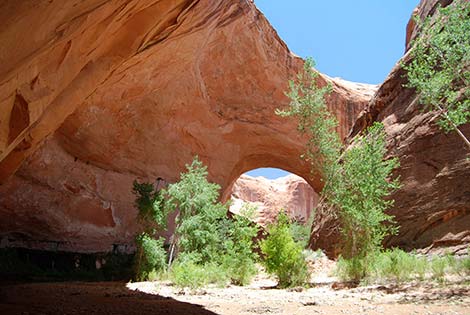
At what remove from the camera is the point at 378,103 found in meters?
15.8

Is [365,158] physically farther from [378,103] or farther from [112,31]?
[112,31]

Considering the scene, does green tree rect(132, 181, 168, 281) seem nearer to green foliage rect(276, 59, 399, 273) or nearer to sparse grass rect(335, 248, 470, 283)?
green foliage rect(276, 59, 399, 273)

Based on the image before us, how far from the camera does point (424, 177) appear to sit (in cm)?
1240

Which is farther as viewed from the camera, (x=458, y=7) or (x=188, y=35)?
(x=188, y=35)

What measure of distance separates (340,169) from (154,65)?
919 cm

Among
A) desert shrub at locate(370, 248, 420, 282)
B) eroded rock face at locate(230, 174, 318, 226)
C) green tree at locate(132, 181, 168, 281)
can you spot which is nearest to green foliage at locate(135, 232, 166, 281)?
green tree at locate(132, 181, 168, 281)

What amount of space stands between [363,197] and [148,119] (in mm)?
12609

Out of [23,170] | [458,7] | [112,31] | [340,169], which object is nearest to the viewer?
[112,31]

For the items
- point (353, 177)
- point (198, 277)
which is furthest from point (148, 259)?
point (353, 177)

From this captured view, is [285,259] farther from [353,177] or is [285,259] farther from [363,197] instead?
[353,177]

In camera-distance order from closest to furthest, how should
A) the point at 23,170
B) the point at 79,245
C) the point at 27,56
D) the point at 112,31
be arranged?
the point at 27,56, the point at 112,31, the point at 23,170, the point at 79,245

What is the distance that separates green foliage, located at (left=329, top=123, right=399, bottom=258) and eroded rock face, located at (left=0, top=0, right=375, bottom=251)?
6.49m

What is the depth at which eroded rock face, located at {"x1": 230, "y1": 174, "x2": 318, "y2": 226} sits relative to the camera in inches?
1590

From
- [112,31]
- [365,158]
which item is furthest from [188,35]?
[365,158]
